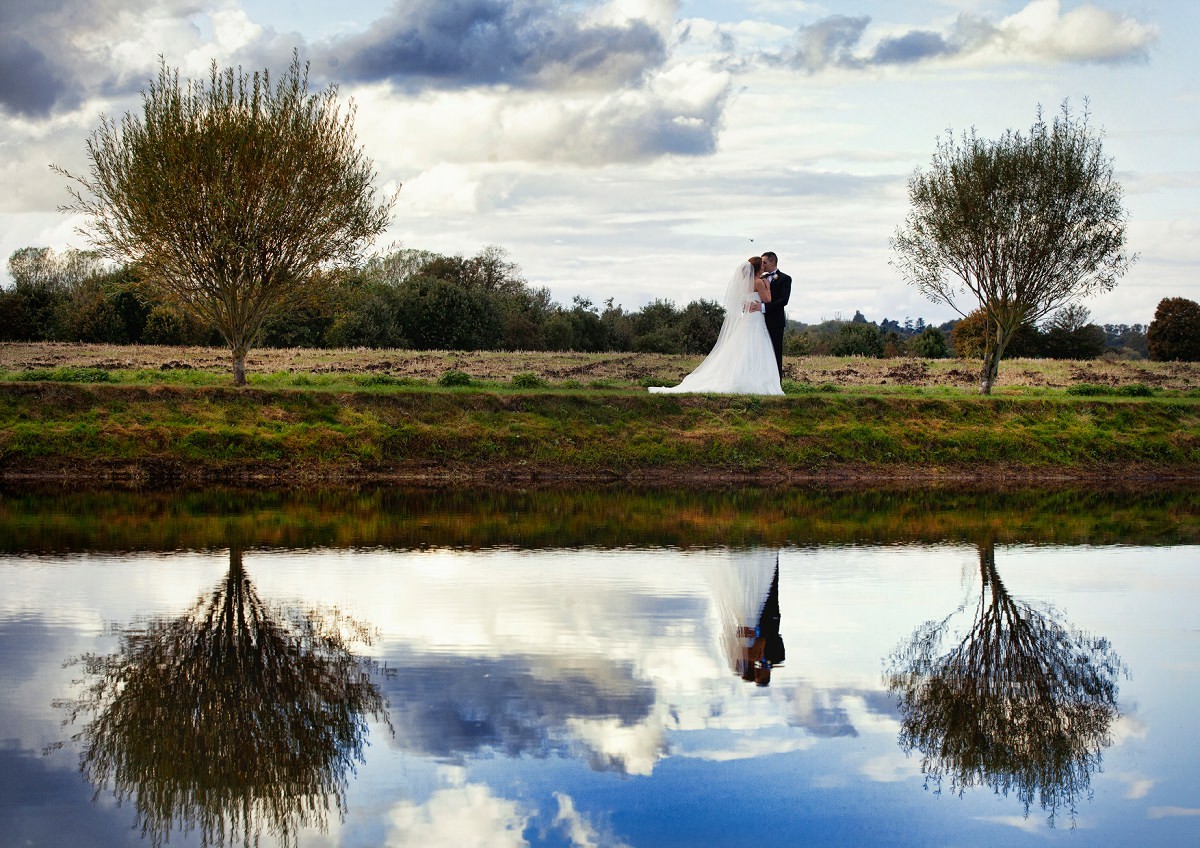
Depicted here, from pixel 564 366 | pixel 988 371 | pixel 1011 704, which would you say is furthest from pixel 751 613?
pixel 564 366

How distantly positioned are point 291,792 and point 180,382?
25.6m

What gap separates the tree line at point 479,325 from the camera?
6212cm

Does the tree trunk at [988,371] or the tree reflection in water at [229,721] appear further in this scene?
the tree trunk at [988,371]

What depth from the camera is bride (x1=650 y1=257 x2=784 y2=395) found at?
3156 cm

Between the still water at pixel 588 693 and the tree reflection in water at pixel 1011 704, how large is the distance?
0.11 feet

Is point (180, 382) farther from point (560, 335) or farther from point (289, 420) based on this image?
point (560, 335)

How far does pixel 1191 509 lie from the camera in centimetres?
2325

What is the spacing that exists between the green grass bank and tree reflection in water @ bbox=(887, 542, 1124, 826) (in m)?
16.3

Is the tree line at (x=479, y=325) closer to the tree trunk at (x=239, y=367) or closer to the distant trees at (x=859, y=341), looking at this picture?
the distant trees at (x=859, y=341)

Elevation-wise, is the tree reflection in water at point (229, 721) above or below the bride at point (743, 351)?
below

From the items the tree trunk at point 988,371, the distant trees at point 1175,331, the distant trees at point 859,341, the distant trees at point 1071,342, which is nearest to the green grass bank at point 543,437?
the tree trunk at point 988,371

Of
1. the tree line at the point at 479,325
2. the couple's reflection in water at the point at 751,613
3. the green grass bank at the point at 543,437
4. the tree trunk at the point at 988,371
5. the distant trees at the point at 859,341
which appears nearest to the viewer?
the couple's reflection in water at the point at 751,613

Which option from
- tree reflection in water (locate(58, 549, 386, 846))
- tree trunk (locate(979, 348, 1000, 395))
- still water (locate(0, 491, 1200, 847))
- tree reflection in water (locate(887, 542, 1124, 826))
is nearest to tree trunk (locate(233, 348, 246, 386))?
still water (locate(0, 491, 1200, 847))

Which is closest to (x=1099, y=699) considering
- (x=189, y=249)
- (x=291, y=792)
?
(x=291, y=792)
